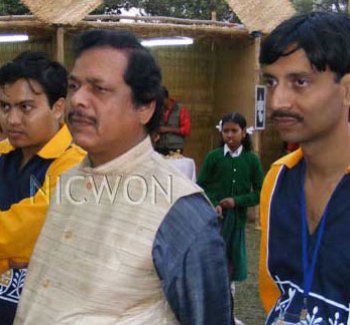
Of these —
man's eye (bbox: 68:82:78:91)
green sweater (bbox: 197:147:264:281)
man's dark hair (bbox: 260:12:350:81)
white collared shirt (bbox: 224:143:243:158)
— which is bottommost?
green sweater (bbox: 197:147:264:281)

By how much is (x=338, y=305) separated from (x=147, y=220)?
1.84 ft

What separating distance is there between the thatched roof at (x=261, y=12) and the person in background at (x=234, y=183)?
7.64ft

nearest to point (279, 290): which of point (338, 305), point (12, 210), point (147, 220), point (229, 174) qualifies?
point (338, 305)

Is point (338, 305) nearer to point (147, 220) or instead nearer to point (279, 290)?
point (279, 290)

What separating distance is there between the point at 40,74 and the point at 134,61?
2.48 feet

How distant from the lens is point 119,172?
1.88 meters

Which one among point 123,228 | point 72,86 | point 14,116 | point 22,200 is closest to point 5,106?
point 14,116

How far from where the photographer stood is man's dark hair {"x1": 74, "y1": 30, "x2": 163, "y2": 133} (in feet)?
6.11

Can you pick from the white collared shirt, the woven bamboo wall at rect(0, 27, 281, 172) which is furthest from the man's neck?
the woven bamboo wall at rect(0, 27, 281, 172)

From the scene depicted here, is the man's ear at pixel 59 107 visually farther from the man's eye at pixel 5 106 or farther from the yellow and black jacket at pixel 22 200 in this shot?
the man's eye at pixel 5 106

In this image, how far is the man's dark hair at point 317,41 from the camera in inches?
67.6

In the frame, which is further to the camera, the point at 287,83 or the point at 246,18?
the point at 246,18

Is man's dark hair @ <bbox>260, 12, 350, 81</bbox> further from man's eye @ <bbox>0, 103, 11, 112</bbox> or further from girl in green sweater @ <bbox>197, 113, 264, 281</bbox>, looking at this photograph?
girl in green sweater @ <bbox>197, 113, 264, 281</bbox>

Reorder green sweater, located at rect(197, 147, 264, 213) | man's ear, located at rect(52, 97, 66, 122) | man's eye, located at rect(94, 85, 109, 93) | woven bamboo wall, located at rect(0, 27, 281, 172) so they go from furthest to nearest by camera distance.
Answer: woven bamboo wall, located at rect(0, 27, 281, 172) < green sweater, located at rect(197, 147, 264, 213) < man's ear, located at rect(52, 97, 66, 122) < man's eye, located at rect(94, 85, 109, 93)
